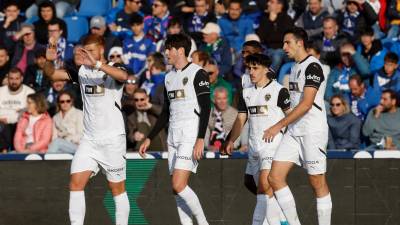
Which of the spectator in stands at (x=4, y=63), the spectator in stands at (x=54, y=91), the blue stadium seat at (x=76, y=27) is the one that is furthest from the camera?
the blue stadium seat at (x=76, y=27)

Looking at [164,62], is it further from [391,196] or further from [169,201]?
[391,196]

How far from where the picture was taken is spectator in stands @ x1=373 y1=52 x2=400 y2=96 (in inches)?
666

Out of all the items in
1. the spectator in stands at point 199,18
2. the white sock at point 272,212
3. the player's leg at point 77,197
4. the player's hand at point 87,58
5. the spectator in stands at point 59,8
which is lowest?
the white sock at point 272,212

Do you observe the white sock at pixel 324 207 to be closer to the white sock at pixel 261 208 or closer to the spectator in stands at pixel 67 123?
the white sock at pixel 261 208

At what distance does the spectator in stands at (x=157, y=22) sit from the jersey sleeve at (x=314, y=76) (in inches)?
268

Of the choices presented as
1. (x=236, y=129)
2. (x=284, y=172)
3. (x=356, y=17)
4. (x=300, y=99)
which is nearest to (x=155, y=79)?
(x=356, y=17)

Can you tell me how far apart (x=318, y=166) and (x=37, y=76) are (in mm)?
7166

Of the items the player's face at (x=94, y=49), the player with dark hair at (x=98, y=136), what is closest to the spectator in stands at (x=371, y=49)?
the player with dark hair at (x=98, y=136)

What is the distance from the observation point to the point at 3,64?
1831cm

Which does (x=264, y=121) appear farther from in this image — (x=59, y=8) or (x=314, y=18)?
(x=59, y=8)

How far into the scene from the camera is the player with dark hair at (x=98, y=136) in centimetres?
1205

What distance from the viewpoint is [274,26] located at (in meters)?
18.1

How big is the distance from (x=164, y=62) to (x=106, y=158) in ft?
18.3

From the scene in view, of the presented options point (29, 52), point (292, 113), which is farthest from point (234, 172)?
point (29, 52)
